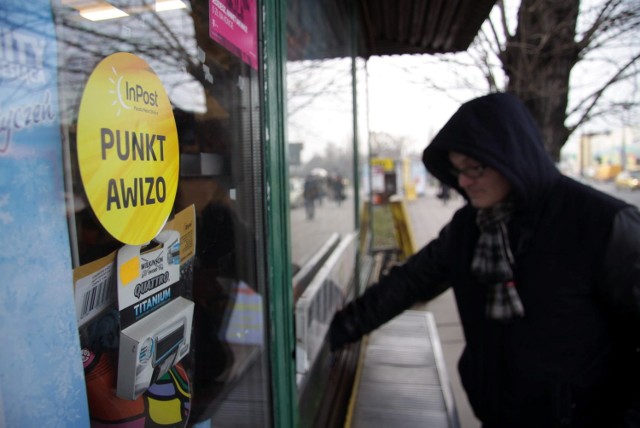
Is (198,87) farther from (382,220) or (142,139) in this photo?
(382,220)

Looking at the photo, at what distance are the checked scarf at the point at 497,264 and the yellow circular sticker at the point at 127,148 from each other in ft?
4.39

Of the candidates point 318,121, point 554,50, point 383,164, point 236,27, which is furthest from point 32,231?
point 383,164

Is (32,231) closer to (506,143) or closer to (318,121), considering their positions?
(506,143)

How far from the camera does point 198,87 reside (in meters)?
0.98

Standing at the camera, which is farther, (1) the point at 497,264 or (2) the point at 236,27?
(1) the point at 497,264

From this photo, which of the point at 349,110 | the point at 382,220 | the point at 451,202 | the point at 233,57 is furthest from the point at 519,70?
the point at 451,202

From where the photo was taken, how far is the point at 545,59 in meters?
4.75

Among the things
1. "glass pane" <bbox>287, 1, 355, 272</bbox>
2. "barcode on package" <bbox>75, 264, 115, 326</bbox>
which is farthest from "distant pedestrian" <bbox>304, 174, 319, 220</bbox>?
"barcode on package" <bbox>75, 264, 115, 326</bbox>

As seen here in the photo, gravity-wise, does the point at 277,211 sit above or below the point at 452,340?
above

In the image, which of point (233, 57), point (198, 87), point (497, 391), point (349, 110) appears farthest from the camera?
point (349, 110)

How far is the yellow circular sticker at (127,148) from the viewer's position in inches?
23.9

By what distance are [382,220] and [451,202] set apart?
13258mm

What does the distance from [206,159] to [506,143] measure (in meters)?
1.25

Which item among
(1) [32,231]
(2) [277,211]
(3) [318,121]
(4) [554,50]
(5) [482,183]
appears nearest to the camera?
(1) [32,231]
